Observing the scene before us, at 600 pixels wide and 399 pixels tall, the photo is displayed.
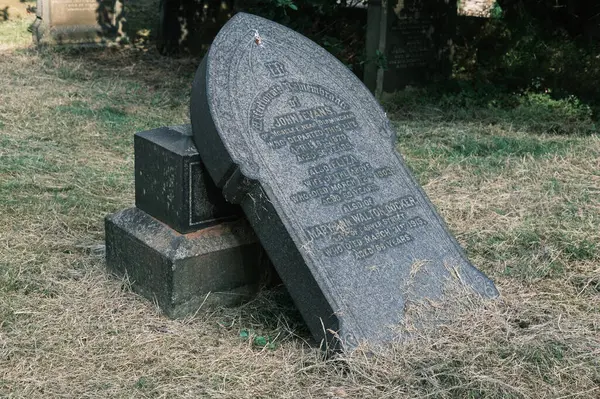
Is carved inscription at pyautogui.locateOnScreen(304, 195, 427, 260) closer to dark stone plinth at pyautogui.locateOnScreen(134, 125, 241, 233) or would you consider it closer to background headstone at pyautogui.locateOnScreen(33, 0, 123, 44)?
dark stone plinth at pyautogui.locateOnScreen(134, 125, 241, 233)

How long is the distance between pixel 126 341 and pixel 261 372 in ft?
2.20

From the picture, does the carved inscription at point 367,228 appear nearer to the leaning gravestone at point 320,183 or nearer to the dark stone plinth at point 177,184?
the leaning gravestone at point 320,183

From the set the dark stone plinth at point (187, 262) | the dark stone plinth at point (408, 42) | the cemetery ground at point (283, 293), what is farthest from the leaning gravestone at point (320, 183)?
the dark stone plinth at point (408, 42)

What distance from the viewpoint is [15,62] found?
9180 millimetres

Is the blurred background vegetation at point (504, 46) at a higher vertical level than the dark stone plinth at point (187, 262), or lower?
higher

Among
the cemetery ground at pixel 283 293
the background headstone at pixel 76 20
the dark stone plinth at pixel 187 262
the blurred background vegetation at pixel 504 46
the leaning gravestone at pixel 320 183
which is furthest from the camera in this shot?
the background headstone at pixel 76 20

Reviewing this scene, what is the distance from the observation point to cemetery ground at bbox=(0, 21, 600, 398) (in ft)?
10.6

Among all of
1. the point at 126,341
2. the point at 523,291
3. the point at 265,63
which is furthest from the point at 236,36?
the point at 523,291

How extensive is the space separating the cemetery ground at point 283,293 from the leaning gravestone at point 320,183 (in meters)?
0.25

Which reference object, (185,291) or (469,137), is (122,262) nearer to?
(185,291)

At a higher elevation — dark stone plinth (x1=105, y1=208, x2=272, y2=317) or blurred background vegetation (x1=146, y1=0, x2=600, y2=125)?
blurred background vegetation (x1=146, y1=0, x2=600, y2=125)

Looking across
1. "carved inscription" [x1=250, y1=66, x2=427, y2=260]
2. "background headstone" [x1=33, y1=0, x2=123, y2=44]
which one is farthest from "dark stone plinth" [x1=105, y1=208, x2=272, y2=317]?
"background headstone" [x1=33, y1=0, x2=123, y2=44]

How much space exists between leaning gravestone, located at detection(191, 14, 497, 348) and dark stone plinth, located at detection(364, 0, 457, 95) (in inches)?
158

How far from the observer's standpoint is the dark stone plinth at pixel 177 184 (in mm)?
3801
